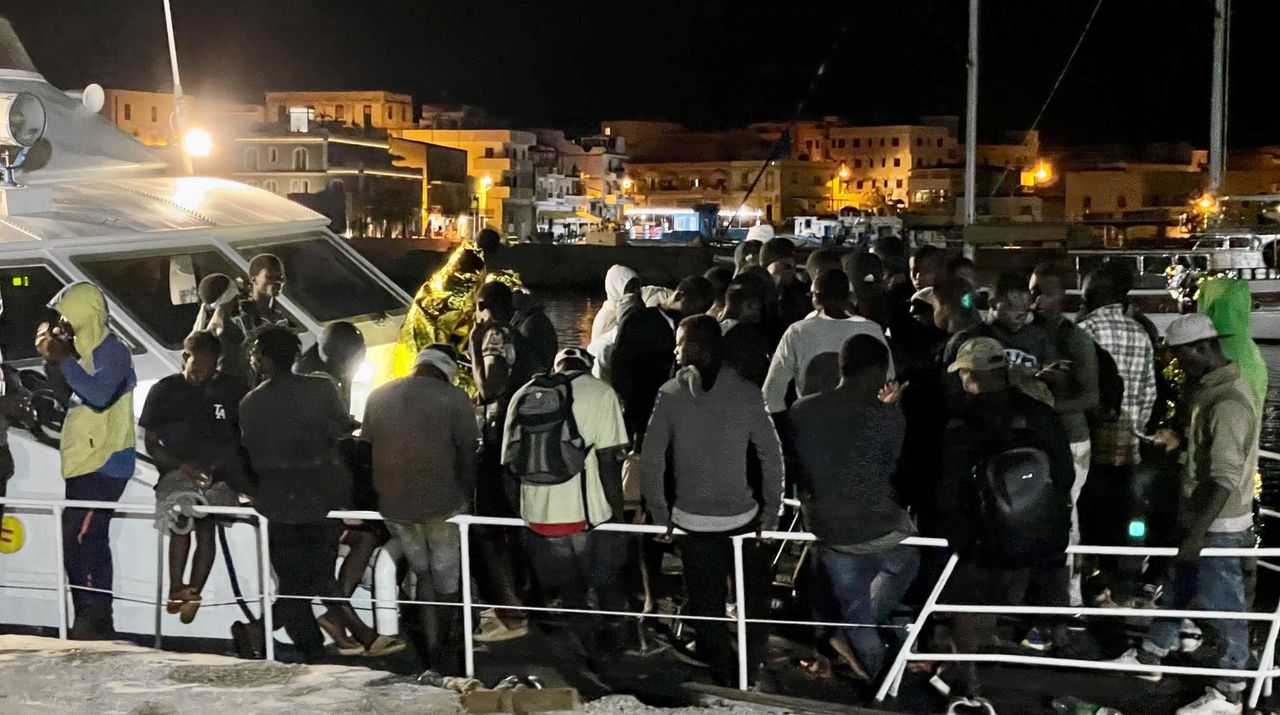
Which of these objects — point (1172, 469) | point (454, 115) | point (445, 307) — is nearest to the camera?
point (1172, 469)

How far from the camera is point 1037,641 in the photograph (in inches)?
296

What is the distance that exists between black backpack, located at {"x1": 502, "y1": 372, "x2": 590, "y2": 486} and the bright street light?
4924 millimetres

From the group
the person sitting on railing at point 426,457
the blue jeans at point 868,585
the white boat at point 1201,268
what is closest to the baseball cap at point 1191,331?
the blue jeans at point 868,585

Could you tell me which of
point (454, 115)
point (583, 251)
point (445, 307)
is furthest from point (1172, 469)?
point (454, 115)

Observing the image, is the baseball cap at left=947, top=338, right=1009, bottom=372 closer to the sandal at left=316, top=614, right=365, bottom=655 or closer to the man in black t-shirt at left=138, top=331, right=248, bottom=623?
the sandal at left=316, top=614, right=365, bottom=655

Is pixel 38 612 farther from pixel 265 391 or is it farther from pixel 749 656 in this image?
pixel 749 656

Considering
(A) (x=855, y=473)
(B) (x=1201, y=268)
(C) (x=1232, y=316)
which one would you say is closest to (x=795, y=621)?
A: (A) (x=855, y=473)

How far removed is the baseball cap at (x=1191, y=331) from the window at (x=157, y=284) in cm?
520

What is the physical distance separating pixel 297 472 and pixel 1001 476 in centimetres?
324

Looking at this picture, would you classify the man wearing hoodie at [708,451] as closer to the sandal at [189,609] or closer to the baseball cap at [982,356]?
the baseball cap at [982,356]

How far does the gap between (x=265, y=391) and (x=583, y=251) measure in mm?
64374

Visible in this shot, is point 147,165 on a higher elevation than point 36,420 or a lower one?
higher

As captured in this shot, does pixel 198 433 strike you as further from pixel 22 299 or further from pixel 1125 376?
pixel 1125 376

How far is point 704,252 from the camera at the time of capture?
6625 centimetres
